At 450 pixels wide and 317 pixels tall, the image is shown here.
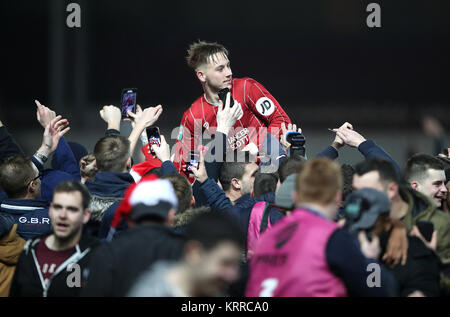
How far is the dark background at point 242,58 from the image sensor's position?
53.2 ft

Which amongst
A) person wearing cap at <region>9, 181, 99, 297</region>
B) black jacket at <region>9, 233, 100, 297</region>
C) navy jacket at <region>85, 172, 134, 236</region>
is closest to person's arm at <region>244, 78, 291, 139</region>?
navy jacket at <region>85, 172, 134, 236</region>

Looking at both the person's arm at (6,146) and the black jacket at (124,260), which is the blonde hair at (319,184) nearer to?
the black jacket at (124,260)

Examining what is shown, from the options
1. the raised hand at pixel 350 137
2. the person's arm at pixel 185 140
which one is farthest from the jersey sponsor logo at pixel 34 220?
the person's arm at pixel 185 140

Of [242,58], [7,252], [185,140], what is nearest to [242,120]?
[185,140]

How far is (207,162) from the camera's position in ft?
16.8

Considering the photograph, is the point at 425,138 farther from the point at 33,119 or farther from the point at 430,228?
the point at 430,228

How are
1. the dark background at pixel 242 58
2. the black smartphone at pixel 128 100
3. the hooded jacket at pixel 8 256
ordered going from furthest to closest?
the dark background at pixel 242 58 → the black smartphone at pixel 128 100 → the hooded jacket at pixel 8 256

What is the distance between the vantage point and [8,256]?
4.29 m

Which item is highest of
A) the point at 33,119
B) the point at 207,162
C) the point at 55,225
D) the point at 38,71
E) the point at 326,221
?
the point at 38,71

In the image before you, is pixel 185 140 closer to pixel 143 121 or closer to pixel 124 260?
pixel 143 121

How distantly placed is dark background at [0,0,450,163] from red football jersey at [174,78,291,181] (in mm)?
9437

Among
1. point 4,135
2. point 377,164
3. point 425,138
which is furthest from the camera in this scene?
point 425,138

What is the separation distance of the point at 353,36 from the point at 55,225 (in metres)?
13.7

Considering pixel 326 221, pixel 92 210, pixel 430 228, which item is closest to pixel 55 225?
pixel 92 210
